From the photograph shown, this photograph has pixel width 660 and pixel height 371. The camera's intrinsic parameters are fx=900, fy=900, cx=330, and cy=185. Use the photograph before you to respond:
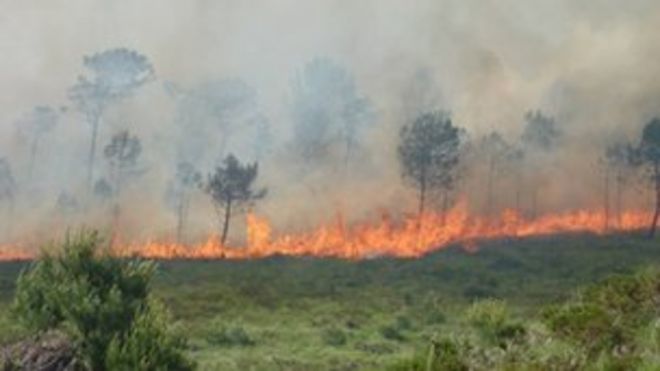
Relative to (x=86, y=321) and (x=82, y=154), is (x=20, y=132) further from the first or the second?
(x=86, y=321)

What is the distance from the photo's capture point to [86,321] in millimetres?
26391

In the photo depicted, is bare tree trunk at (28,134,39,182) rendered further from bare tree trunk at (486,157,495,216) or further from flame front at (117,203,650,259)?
bare tree trunk at (486,157,495,216)

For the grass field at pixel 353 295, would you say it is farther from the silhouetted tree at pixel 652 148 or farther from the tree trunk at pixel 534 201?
the tree trunk at pixel 534 201

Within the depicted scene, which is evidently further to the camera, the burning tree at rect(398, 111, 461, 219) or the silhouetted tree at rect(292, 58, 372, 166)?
the silhouetted tree at rect(292, 58, 372, 166)

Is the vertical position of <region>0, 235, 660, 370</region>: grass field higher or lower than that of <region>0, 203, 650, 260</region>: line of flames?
lower

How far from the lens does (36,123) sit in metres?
160

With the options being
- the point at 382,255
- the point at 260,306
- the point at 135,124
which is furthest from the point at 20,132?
the point at 260,306

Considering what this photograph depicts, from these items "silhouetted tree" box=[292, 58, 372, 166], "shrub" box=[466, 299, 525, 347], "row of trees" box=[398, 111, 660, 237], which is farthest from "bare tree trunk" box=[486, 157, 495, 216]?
"shrub" box=[466, 299, 525, 347]

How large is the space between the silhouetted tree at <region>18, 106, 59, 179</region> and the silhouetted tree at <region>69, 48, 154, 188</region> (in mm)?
6144

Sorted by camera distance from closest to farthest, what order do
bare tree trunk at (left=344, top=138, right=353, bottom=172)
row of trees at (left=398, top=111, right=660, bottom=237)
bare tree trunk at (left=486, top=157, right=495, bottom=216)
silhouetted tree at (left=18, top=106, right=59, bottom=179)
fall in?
row of trees at (left=398, top=111, right=660, bottom=237) < silhouetted tree at (left=18, top=106, right=59, bottom=179) < bare tree trunk at (left=486, top=157, right=495, bottom=216) < bare tree trunk at (left=344, top=138, right=353, bottom=172)

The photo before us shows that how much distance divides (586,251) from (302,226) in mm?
50480

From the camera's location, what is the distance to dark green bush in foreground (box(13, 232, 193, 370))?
1003 inches

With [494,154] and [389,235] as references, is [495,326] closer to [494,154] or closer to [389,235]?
[389,235]

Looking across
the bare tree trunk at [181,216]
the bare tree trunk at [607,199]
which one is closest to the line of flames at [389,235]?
the bare tree trunk at [607,199]
